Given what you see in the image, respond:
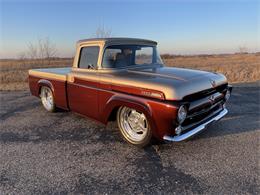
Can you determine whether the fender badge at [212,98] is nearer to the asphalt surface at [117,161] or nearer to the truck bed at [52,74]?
the asphalt surface at [117,161]

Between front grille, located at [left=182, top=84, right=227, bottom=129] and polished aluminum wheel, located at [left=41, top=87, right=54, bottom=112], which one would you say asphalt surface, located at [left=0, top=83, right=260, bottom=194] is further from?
polished aluminum wheel, located at [left=41, top=87, right=54, bottom=112]

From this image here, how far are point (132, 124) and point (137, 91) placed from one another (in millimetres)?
786

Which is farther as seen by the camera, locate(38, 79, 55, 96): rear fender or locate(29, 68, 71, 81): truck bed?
locate(38, 79, 55, 96): rear fender

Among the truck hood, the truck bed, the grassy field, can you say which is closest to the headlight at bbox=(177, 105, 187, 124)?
the truck hood

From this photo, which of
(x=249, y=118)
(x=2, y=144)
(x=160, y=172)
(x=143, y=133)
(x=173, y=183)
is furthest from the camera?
(x=249, y=118)

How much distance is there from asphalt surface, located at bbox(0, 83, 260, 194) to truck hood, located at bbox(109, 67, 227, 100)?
3.44ft

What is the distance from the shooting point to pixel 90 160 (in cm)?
376

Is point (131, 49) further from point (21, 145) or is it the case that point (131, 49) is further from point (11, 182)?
point (11, 182)

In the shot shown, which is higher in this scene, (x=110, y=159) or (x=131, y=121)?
(x=131, y=121)

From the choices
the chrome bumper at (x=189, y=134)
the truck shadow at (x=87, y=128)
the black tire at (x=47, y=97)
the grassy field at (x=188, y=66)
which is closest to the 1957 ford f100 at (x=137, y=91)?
the chrome bumper at (x=189, y=134)

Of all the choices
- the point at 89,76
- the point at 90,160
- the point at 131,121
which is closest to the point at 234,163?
the point at 131,121

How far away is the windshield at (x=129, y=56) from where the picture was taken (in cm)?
475

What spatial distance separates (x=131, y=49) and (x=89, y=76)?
111cm

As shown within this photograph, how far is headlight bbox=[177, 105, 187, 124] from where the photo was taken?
3.52 meters
